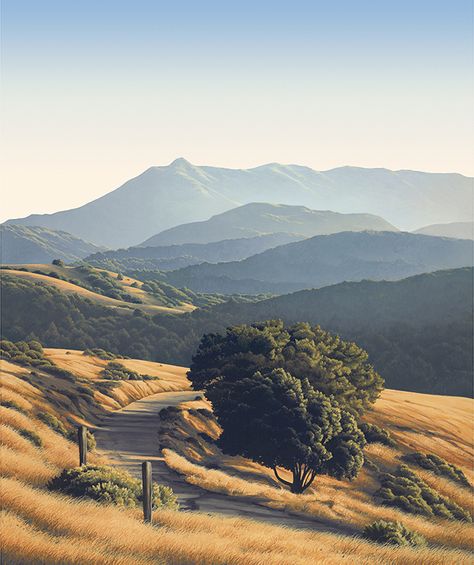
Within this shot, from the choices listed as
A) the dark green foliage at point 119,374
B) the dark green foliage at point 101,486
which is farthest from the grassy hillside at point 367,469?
the dark green foliage at point 119,374

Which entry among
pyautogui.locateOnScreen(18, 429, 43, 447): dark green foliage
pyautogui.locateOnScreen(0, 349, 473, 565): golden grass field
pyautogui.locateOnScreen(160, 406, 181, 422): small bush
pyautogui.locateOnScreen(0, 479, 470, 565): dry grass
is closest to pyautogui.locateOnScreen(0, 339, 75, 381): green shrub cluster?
pyautogui.locateOnScreen(0, 349, 473, 565): golden grass field

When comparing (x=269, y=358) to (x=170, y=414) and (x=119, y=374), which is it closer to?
(x=170, y=414)

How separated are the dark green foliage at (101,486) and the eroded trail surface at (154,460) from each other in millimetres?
6428

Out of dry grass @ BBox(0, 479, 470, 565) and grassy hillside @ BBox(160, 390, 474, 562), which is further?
grassy hillside @ BBox(160, 390, 474, 562)

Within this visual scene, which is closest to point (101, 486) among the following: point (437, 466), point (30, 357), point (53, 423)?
point (53, 423)

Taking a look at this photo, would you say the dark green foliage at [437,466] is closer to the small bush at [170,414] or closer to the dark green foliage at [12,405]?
the small bush at [170,414]

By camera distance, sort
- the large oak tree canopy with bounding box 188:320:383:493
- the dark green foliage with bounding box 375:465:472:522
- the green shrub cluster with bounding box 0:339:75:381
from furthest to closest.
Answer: the green shrub cluster with bounding box 0:339:75:381 → the dark green foliage with bounding box 375:465:472:522 → the large oak tree canopy with bounding box 188:320:383:493

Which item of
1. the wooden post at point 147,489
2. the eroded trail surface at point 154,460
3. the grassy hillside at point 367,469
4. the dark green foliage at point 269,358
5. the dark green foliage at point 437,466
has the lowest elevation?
the dark green foliage at point 437,466

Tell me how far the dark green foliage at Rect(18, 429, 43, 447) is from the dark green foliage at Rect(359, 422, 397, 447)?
34038 mm

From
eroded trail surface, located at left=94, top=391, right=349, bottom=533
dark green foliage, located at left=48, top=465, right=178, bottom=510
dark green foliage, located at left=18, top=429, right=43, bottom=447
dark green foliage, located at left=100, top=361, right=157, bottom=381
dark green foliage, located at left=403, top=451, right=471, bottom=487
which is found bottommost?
dark green foliage, located at left=403, top=451, right=471, bottom=487

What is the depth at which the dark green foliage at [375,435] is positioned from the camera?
6681 centimetres

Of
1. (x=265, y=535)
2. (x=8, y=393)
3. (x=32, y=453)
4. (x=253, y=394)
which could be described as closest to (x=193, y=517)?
(x=265, y=535)

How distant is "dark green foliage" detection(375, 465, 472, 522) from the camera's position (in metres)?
50.0

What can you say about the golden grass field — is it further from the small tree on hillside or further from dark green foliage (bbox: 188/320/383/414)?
dark green foliage (bbox: 188/320/383/414)
